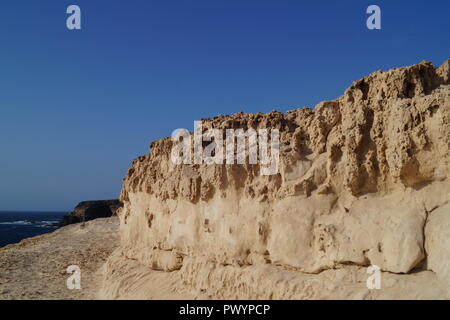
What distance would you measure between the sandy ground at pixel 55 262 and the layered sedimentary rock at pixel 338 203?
174 inches

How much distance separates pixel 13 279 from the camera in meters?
11.5

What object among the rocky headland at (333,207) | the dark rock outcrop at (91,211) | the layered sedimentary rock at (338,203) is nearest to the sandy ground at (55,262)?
the rocky headland at (333,207)

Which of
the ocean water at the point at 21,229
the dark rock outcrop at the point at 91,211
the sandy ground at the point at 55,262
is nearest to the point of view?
the sandy ground at the point at 55,262

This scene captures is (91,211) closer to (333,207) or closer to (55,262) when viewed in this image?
(55,262)

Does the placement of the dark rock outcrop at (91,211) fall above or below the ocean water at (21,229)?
above

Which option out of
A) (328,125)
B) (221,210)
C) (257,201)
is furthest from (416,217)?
(221,210)

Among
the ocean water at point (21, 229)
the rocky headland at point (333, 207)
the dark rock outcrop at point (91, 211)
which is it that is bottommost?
the ocean water at point (21, 229)

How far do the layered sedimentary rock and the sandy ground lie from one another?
174 inches

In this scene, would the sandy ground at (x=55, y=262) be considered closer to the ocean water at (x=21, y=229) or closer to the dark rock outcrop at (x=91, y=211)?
the ocean water at (x=21, y=229)

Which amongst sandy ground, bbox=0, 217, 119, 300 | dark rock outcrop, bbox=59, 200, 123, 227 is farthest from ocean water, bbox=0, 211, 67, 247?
sandy ground, bbox=0, 217, 119, 300

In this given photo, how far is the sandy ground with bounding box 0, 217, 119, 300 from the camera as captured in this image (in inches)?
396

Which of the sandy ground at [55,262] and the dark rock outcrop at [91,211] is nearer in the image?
the sandy ground at [55,262]

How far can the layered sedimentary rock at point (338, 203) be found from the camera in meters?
4.82

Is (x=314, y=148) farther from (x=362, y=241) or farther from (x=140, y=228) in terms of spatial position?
(x=140, y=228)
